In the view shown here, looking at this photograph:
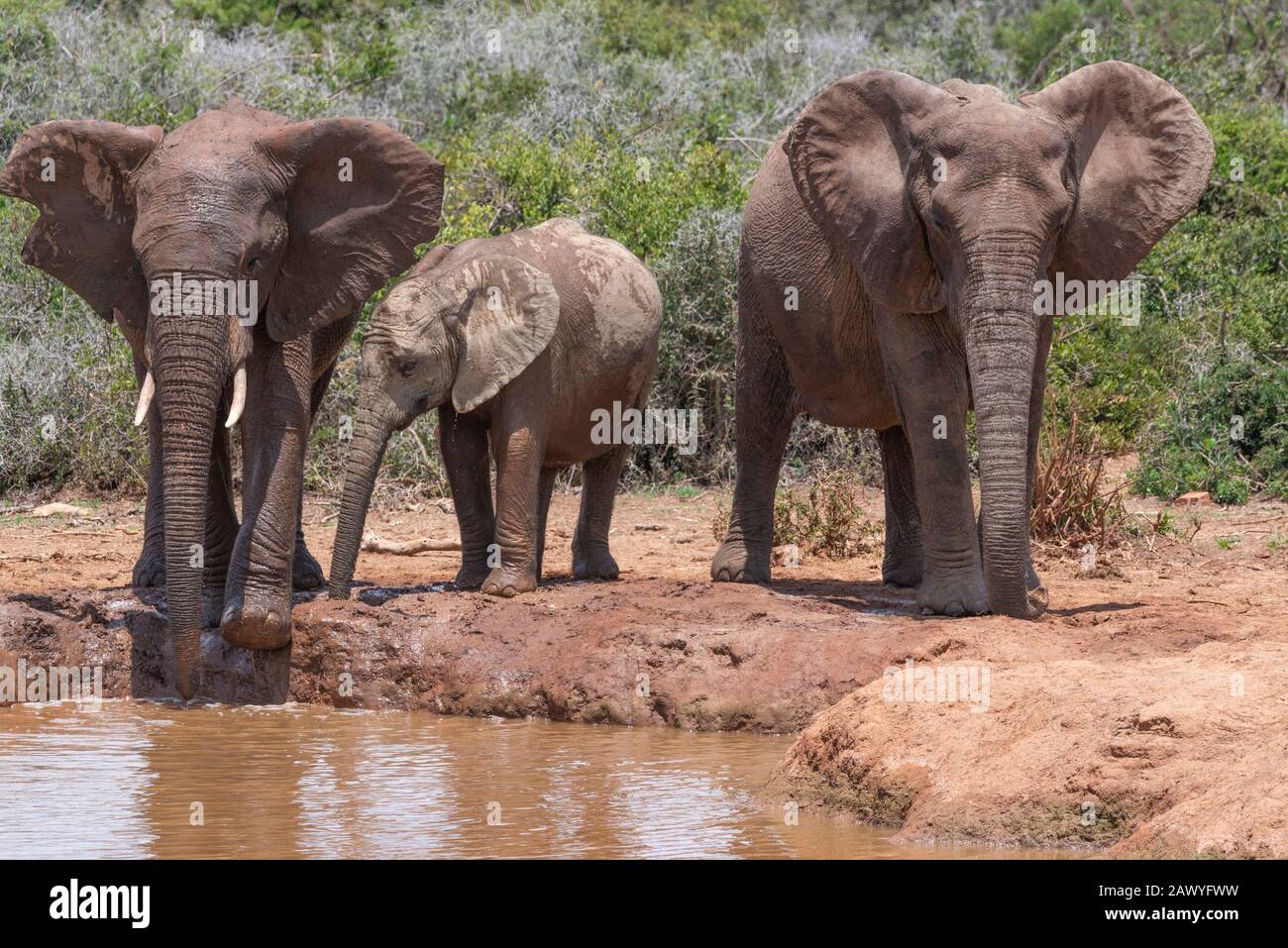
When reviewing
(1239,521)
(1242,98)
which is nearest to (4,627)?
(1239,521)

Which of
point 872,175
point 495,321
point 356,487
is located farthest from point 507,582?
point 872,175

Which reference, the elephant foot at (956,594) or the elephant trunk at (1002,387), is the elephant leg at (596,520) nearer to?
the elephant foot at (956,594)

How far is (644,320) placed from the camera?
32.7 feet

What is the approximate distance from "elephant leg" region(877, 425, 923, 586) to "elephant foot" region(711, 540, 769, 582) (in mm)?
627

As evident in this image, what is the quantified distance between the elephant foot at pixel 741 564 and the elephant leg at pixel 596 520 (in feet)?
1.83

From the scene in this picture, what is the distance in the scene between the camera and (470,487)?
9.31 m

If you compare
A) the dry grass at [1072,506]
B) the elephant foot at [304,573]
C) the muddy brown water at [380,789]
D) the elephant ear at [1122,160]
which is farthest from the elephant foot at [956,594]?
the elephant foot at [304,573]

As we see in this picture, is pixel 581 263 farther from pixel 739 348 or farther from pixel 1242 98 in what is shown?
pixel 1242 98

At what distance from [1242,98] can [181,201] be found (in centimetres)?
1341

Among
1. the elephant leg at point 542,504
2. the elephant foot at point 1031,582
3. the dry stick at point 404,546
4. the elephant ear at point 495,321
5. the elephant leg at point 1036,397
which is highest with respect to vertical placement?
the elephant ear at point 495,321

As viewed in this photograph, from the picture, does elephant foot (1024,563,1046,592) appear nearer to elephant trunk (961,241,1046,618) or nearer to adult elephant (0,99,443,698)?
elephant trunk (961,241,1046,618)

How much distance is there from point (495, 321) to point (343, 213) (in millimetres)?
974

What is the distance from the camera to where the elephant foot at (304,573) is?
9383mm

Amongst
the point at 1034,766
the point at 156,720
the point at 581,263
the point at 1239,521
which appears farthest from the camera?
the point at 1239,521
